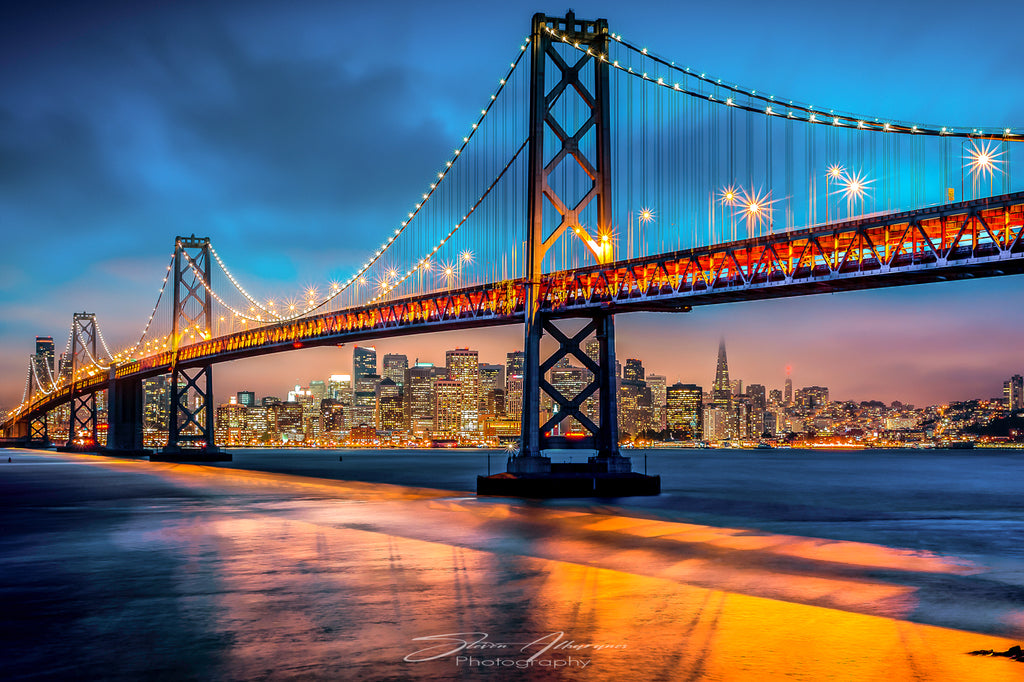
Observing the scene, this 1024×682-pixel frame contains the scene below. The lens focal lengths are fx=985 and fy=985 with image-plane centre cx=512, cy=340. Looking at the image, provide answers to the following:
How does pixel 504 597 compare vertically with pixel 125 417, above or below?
below

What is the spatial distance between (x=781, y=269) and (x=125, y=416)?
10444 centimetres

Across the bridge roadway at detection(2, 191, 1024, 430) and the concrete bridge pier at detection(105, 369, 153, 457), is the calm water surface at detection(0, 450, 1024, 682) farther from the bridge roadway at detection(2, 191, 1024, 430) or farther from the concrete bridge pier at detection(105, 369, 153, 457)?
the concrete bridge pier at detection(105, 369, 153, 457)

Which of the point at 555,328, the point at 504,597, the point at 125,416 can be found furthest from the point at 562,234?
the point at 125,416

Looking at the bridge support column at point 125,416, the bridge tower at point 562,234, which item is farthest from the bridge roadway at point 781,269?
the bridge support column at point 125,416

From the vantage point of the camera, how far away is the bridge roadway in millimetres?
28500

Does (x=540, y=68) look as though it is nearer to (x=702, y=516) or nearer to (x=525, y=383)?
(x=525, y=383)

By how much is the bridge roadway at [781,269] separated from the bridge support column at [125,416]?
73.9 metres

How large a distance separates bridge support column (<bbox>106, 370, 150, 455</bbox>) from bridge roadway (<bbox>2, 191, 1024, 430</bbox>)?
242 feet

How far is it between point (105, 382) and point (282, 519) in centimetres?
10007

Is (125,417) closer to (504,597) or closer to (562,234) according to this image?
(562,234)

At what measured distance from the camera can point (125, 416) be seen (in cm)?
12088

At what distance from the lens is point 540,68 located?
1705 inches

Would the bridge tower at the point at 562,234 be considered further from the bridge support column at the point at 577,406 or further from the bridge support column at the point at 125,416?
the bridge support column at the point at 125,416

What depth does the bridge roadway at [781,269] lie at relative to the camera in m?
28.5
